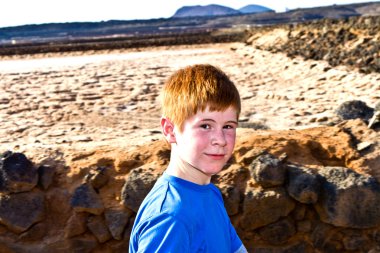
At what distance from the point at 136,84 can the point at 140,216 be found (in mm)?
8372

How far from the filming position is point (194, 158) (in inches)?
68.9

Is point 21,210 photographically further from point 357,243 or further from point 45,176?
point 357,243

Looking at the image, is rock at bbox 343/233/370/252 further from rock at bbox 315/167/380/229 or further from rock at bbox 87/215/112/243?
rock at bbox 87/215/112/243

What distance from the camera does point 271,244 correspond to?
13.9 ft

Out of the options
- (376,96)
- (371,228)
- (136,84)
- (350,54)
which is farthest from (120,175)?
(350,54)

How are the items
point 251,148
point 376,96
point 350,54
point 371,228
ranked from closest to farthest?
point 371,228, point 251,148, point 376,96, point 350,54

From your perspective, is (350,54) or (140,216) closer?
(140,216)

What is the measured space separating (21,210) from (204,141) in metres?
3.05

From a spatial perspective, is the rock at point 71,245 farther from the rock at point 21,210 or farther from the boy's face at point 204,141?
the boy's face at point 204,141

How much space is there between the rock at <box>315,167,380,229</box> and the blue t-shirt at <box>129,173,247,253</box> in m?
2.46

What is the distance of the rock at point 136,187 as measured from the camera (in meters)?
4.12

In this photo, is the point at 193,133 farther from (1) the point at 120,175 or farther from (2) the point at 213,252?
(1) the point at 120,175

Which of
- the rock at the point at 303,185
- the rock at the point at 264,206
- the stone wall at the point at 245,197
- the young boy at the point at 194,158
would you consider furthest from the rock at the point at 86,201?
the young boy at the point at 194,158

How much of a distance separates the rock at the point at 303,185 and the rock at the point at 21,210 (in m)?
2.06
